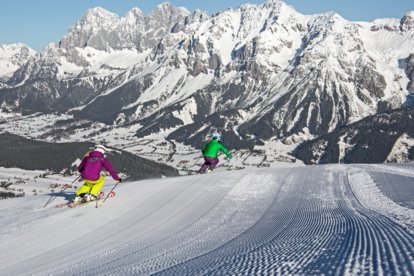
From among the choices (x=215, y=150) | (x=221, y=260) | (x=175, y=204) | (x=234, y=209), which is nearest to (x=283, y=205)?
Answer: (x=234, y=209)

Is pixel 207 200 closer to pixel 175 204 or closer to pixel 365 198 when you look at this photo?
pixel 175 204

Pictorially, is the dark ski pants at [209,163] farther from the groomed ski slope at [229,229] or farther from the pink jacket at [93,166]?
the pink jacket at [93,166]

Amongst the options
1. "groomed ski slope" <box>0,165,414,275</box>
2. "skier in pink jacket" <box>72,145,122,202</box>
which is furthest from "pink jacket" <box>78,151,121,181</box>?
"groomed ski slope" <box>0,165,414,275</box>

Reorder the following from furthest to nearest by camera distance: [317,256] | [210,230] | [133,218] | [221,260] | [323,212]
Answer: [133,218] → [323,212] → [210,230] → [221,260] → [317,256]

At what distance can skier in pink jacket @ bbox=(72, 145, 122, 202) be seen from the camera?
24914 millimetres

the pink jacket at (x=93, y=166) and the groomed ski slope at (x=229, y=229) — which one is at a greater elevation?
the pink jacket at (x=93, y=166)

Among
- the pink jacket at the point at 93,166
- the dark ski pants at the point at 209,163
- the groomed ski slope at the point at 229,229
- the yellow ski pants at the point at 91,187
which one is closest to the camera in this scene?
the groomed ski slope at the point at 229,229

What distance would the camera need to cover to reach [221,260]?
39.3 feet

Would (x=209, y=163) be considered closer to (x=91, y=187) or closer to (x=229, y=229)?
(x=91, y=187)

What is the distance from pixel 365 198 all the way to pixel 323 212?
12.1ft

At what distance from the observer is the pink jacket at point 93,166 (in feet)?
83.8

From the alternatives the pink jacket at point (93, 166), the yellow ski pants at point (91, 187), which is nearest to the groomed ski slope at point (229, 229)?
the yellow ski pants at point (91, 187)

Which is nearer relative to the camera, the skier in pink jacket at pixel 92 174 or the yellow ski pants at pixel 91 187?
the skier in pink jacket at pixel 92 174

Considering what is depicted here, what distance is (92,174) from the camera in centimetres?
2553
